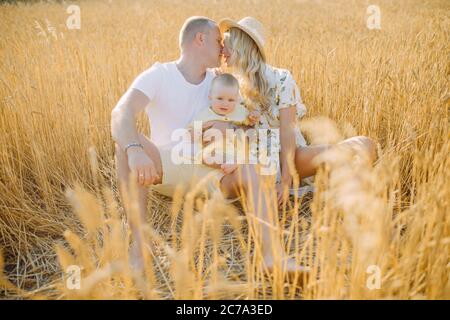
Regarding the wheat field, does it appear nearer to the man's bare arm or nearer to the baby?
the man's bare arm

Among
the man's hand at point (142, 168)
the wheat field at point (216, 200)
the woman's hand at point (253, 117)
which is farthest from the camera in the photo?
the woman's hand at point (253, 117)

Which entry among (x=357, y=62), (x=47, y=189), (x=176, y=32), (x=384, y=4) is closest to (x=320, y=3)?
(x=384, y=4)

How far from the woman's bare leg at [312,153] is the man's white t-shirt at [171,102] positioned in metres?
0.55

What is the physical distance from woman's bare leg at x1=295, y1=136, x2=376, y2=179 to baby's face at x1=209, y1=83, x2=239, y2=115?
0.44 metres

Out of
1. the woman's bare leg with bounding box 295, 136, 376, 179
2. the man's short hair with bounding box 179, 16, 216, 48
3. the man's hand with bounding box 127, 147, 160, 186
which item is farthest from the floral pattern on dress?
the man's hand with bounding box 127, 147, 160, 186

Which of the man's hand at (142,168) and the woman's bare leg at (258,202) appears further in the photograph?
the man's hand at (142,168)

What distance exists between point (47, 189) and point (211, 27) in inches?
47.6

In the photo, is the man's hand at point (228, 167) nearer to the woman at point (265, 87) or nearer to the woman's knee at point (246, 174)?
the woman's knee at point (246, 174)

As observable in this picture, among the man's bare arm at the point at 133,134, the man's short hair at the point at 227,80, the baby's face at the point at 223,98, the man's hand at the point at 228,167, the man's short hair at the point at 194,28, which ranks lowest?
the man's hand at the point at 228,167

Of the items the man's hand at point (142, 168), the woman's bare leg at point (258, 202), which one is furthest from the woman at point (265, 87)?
the man's hand at point (142, 168)

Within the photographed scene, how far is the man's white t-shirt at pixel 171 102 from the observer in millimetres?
2088

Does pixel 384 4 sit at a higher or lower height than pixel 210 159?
higher
